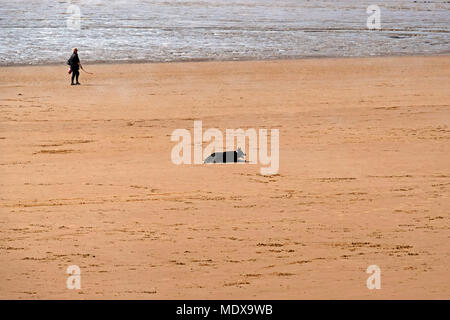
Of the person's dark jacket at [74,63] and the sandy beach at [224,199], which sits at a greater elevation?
the person's dark jacket at [74,63]

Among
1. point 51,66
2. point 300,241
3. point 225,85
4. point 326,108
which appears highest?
point 51,66

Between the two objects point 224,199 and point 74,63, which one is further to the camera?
point 74,63

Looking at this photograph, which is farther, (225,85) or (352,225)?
(225,85)

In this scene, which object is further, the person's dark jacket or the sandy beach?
the person's dark jacket

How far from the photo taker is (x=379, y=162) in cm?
1528

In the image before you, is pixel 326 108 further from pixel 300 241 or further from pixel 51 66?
pixel 51 66

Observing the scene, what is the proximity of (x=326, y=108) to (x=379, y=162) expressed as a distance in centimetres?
608

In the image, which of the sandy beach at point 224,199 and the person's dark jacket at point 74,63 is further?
the person's dark jacket at point 74,63

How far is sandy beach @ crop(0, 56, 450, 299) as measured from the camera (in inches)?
381

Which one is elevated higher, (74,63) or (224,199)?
(74,63)

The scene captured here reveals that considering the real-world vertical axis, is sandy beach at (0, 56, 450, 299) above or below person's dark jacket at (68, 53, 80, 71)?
below

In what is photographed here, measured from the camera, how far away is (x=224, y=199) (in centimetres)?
1291

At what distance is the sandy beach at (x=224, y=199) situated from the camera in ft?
31.7
